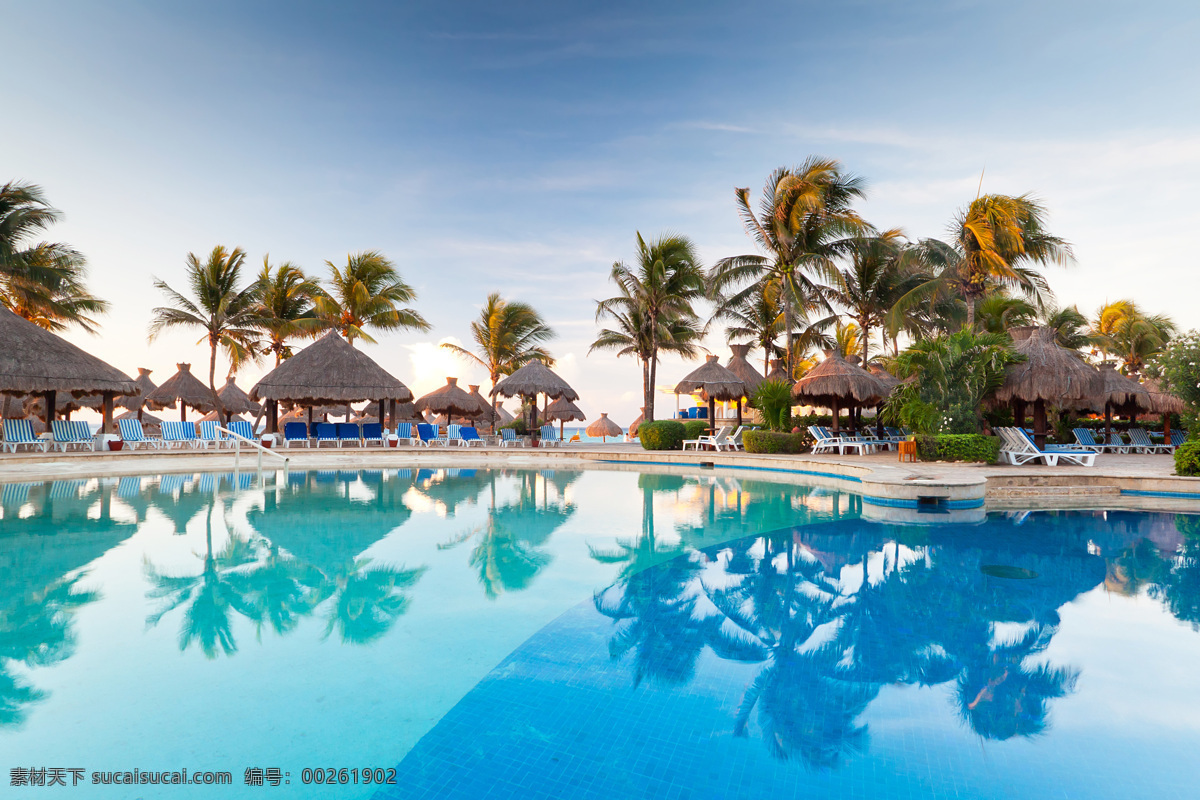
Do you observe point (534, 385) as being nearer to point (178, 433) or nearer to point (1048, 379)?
point (178, 433)

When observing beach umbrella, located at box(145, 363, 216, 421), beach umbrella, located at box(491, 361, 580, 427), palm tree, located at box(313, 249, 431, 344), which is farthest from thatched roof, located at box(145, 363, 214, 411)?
beach umbrella, located at box(491, 361, 580, 427)

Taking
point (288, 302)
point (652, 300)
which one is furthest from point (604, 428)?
point (288, 302)

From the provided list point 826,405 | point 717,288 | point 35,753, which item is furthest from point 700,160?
point 35,753

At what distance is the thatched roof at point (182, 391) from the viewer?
21.1 m

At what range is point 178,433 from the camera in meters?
14.9

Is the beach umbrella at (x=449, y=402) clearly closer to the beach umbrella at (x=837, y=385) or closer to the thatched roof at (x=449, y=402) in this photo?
the thatched roof at (x=449, y=402)

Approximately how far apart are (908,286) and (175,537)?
2015 cm

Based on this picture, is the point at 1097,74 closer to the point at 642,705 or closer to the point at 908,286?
the point at 908,286

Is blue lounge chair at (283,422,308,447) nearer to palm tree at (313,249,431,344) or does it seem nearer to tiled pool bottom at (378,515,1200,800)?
palm tree at (313,249,431,344)

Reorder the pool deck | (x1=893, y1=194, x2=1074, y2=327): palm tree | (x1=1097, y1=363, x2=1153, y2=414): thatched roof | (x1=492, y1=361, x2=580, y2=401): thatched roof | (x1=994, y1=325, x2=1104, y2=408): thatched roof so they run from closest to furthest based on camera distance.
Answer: the pool deck < (x1=994, y1=325, x2=1104, y2=408): thatched roof < (x1=893, y1=194, x2=1074, y2=327): palm tree < (x1=1097, y1=363, x2=1153, y2=414): thatched roof < (x1=492, y1=361, x2=580, y2=401): thatched roof

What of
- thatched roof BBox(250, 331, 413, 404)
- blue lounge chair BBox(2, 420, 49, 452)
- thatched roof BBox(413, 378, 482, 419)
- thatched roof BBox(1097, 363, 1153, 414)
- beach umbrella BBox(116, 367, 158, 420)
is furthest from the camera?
beach umbrella BBox(116, 367, 158, 420)

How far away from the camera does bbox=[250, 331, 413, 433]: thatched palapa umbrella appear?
54.5 feet

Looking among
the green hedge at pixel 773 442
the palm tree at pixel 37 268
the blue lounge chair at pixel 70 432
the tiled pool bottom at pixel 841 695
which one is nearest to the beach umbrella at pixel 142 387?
the palm tree at pixel 37 268

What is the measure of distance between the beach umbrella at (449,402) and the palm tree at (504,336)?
4.47 ft
